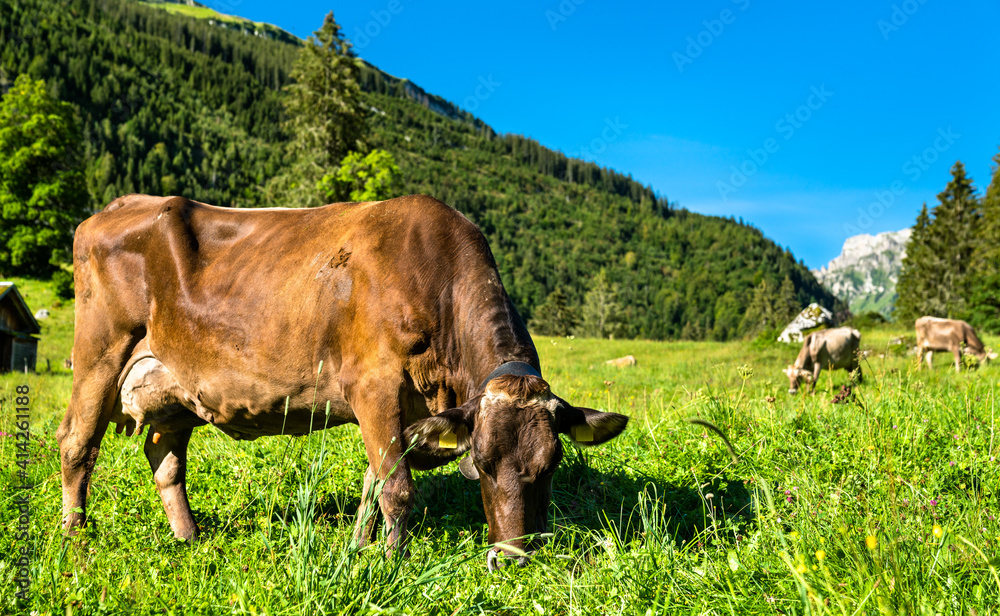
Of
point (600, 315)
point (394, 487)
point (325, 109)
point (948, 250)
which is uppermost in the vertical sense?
point (325, 109)

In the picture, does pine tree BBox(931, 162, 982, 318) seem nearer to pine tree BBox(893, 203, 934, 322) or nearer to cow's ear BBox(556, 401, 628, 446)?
pine tree BBox(893, 203, 934, 322)

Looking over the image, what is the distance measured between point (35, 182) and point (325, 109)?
69.7 feet

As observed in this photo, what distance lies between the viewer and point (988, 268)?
49.6 meters

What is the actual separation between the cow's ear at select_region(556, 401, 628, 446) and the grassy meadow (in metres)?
0.41

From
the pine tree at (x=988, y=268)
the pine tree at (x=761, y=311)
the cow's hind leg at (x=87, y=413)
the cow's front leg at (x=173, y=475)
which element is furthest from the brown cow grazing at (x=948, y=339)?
the pine tree at (x=761, y=311)

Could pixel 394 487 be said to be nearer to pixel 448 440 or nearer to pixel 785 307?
pixel 448 440

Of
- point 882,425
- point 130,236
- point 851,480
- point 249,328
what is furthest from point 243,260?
point 882,425

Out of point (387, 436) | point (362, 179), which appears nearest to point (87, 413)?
point (387, 436)

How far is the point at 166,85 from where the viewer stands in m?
172

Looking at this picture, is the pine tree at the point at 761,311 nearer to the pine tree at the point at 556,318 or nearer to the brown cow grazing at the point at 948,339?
the pine tree at the point at 556,318

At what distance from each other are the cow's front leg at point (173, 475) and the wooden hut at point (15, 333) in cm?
2521

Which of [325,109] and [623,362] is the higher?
[325,109]

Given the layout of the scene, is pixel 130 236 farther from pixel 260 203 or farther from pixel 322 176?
pixel 260 203

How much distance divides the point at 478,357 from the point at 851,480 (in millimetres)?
2992
